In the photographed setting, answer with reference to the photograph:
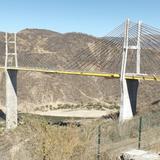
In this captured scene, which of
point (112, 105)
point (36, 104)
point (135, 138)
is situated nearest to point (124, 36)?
point (135, 138)

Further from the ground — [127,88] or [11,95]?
[127,88]

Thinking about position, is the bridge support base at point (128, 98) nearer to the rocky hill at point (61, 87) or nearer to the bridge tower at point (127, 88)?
the bridge tower at point (127, 88)

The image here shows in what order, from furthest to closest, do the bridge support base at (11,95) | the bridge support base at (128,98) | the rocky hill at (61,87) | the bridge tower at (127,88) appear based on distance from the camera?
the rocky hill at (61,87) → the bridge support base at (11,95) → the bridge support base at (128,98) → the bridge tower at (127,88)

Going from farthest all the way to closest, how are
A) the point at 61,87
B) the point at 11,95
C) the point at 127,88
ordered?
1. the point at 61,87
2. the point at 11,95
3. the point at 127,88

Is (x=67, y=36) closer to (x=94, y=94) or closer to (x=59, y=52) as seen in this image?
(x=59, y=52)

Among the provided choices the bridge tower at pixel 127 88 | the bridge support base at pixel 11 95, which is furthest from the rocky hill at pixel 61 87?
the bridge tower at pixel 127 88

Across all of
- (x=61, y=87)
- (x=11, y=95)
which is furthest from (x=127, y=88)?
(x=61, y=87)

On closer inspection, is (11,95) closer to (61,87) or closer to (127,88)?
(127,88)
